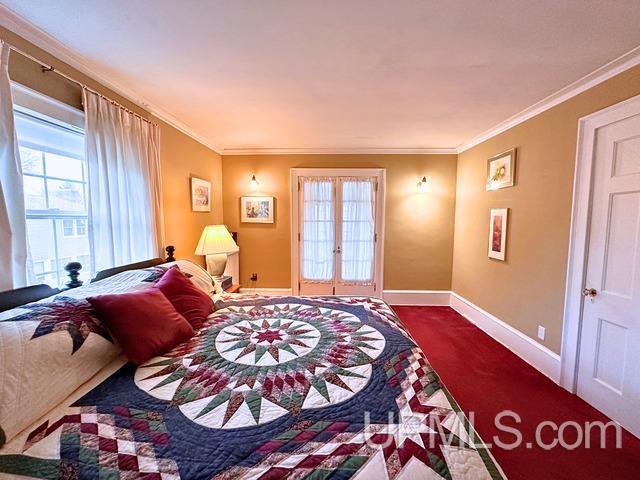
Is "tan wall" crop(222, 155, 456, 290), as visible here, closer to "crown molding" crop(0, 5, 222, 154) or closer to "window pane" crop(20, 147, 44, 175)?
"crown molding" crop(0, 5, 222, 154)

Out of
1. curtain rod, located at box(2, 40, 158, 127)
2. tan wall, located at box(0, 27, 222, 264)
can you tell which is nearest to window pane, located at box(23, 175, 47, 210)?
tan wall, located at box(0, 27, 222, 264)

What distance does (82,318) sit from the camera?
4.12 ft

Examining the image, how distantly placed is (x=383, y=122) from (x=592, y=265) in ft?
7.38

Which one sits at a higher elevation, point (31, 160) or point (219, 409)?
point (31, 160)

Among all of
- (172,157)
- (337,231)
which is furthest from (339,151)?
(172,157)

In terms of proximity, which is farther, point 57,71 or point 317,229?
point 317,229

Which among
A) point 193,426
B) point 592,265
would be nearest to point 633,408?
point 592,265

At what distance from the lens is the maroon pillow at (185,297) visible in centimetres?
175

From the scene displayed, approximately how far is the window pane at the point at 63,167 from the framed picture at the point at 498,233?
155 inches

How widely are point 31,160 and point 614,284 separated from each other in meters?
3.97

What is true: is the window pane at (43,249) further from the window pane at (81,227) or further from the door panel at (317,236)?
the door panel at (317,236)

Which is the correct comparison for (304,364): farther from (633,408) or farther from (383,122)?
(383,122)

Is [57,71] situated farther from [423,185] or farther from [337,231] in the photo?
[423,185]

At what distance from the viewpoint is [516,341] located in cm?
275
